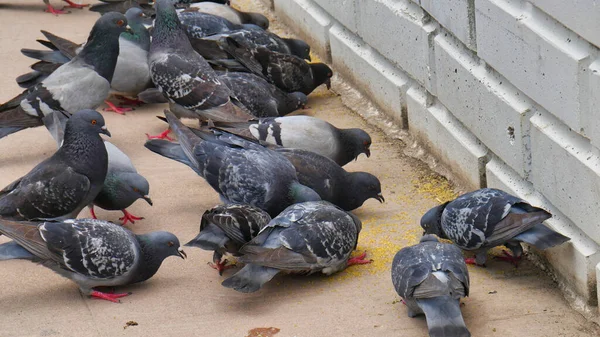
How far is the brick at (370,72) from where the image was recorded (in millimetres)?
7625

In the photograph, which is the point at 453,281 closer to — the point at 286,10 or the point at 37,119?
the point at 37,119

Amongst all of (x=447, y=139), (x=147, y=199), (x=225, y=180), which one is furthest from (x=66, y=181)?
(x=447, y=139)

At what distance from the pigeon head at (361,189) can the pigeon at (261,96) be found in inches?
67.4

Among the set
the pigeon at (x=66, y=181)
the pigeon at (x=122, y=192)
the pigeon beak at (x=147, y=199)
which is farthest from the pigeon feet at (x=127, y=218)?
the pigeon at (x=66, y=181)

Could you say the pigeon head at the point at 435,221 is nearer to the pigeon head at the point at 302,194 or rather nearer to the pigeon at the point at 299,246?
the pigeon at the point at 299,246

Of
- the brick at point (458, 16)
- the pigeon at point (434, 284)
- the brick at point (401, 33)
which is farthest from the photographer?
the brick at point (401, 33)

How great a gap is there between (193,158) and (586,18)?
3027 millimetres

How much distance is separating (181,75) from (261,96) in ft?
2.29

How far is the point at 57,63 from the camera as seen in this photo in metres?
8.38

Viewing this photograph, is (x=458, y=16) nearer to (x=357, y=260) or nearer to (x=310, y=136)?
(x=310, y=136)

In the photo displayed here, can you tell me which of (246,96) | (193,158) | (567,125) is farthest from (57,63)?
(567,125)

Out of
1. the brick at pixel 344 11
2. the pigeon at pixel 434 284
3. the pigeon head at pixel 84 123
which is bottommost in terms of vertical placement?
the pigeon at pixel 434 284

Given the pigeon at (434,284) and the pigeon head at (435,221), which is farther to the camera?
the pigeon head at (435,221)

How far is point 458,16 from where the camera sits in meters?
6.26
